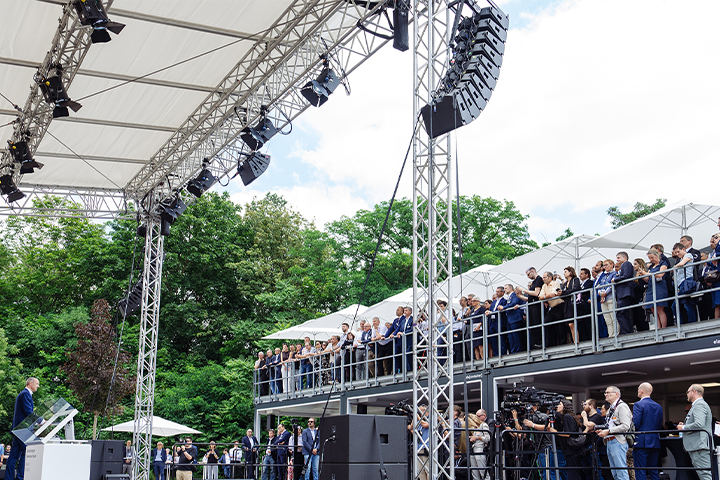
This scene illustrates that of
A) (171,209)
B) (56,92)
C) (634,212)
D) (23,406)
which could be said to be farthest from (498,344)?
(634,212)

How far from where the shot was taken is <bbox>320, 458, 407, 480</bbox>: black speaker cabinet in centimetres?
619

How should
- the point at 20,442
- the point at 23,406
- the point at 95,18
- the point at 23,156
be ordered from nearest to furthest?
the point at 23,406 < the point at 20,442 < the point at 95,18 < the point at 23,156

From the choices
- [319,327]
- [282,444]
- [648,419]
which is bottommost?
[282,444]

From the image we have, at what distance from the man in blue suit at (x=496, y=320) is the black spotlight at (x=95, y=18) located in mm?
7684

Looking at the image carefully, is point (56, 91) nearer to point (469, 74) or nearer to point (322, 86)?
point (322, 86)

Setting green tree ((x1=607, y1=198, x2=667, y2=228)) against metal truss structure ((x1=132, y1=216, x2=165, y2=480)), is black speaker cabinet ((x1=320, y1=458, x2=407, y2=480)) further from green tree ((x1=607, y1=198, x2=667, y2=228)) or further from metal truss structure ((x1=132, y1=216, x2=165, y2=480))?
green tree ((x1=607, y1=198, x2=667, y2=228))

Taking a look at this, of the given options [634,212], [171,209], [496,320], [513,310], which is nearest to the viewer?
[513,310]

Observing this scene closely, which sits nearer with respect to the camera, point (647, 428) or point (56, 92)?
point (647, 428)

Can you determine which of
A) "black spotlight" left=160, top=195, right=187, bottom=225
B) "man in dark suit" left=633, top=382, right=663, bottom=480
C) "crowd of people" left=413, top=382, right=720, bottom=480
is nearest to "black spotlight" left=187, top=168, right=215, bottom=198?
"black spotlight" left=160, top=195, right=187, bottom=225

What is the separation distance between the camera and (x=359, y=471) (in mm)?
6238

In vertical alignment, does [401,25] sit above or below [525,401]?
above

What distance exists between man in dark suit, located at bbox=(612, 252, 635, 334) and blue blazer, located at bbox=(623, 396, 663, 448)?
2.01 m

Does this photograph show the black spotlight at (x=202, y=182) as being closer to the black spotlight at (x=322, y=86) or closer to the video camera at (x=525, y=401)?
the black spotlight at (x=322, y=86)

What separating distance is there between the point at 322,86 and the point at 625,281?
20.1 ft
